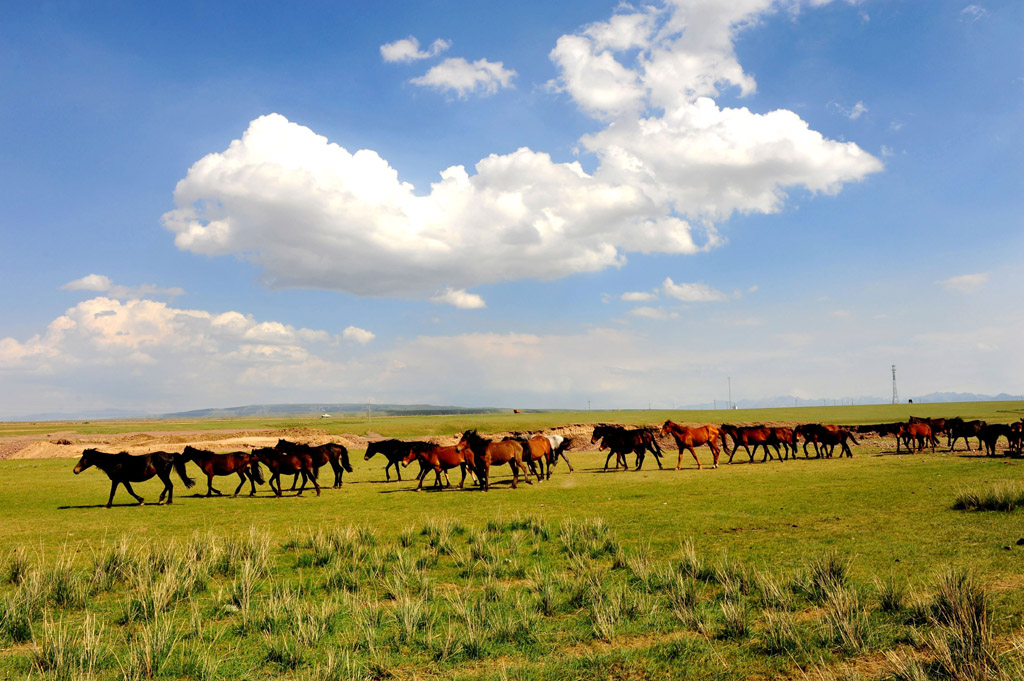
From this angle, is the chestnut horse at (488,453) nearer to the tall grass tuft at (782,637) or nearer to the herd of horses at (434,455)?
the herd of horses at (434,455)

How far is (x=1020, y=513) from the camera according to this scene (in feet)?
41.4

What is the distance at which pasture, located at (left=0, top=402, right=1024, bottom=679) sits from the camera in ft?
20.9

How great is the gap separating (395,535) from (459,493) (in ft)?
26.1

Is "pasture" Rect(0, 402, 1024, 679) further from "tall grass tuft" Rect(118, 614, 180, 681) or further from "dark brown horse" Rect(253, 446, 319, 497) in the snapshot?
"dark brown horse" Rect(253, 446, 319, 497)

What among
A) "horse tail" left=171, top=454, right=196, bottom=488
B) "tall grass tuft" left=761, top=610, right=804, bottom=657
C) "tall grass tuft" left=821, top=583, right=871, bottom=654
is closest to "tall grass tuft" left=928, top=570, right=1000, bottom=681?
"tall grass tuft" left=821, top=583, right=871, bottom=654

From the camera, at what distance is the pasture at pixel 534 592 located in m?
6.38

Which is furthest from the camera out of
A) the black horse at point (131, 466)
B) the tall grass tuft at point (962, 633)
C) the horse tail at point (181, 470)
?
the horse tail at point (181, 470)

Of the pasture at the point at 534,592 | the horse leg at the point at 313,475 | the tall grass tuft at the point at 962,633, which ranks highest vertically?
the tall grass tuft at the point at 962,633

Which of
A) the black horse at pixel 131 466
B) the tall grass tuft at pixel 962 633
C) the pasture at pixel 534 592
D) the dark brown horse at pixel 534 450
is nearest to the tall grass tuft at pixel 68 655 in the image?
the pasture at pixel 534 592

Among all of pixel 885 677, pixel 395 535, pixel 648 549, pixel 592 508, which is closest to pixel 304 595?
pixel 395 535

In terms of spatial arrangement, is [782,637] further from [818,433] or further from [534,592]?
[818,433]

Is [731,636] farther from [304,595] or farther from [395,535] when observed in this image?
[395,535]

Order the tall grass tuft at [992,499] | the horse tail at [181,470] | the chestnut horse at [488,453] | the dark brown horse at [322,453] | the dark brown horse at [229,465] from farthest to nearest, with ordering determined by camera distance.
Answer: the dark brown horse at [322,453], the dark brown horse at [229,465], the chestnut horse at [488,453], the horse tail at [181,470], the tall grass tuft at [992,499]

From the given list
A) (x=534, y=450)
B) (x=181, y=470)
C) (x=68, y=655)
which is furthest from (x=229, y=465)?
(x=68, y=655)
